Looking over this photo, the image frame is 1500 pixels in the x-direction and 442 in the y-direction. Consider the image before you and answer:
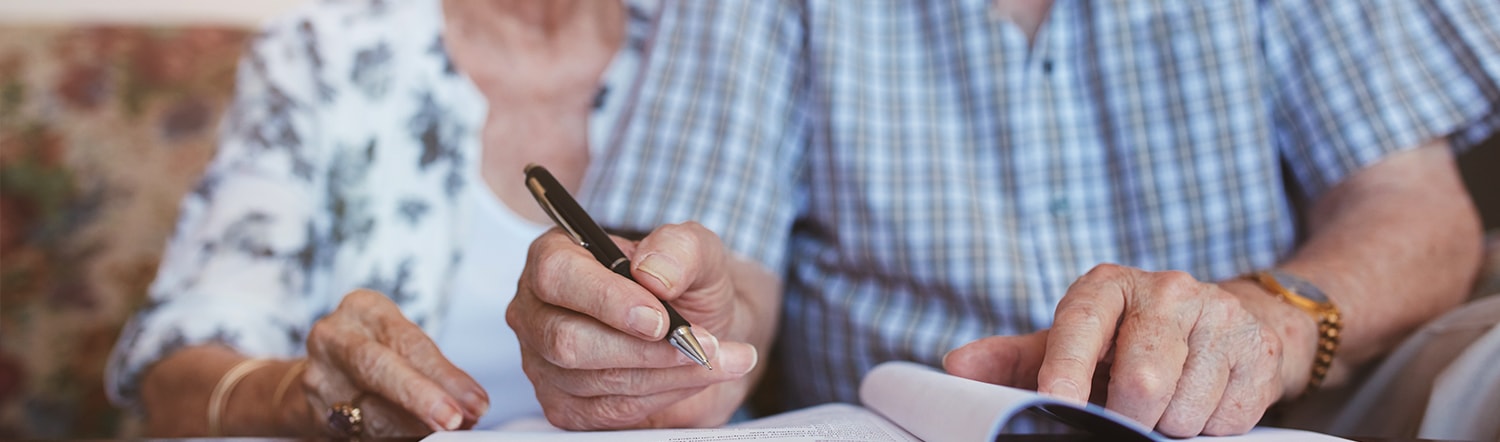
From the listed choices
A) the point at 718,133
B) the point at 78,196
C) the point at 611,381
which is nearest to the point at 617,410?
the point at 611,381

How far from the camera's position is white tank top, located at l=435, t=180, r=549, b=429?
105cm

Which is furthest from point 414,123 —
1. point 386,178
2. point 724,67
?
point 724,67

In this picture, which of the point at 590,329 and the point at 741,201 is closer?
the point at 590,329

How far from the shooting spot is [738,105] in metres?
0.98

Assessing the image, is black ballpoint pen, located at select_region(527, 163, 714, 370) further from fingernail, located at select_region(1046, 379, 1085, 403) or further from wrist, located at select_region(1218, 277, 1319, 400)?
wrist, located at select_region(1218, 277, 1319, 400)

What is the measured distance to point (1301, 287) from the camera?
28.4 inches

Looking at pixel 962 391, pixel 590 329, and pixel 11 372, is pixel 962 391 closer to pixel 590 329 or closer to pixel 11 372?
pixel 590 329

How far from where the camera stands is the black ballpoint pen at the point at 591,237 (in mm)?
532

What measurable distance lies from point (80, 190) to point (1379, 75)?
4.85 feet

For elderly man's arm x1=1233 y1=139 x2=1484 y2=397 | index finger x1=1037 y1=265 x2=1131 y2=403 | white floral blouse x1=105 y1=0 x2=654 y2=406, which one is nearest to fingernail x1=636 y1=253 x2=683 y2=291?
index finger x1=1037 y1=265 x2=1131 y2=403

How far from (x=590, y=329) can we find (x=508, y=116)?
65 centimetres

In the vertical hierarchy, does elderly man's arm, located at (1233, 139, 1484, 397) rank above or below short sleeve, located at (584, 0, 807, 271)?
below

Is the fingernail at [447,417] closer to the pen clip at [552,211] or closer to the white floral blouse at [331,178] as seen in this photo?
the pen clip at [552,211]

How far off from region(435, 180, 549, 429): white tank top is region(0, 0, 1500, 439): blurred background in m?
0.47
